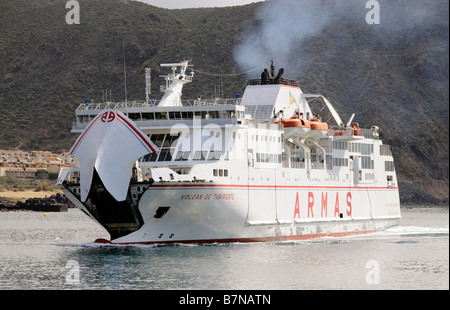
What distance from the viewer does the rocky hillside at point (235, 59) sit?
132m

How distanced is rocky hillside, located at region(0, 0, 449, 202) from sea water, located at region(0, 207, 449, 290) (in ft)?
222

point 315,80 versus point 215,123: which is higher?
point 315,80

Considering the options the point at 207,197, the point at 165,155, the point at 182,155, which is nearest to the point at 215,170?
the point at 207,197

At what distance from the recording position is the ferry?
42.2 meters

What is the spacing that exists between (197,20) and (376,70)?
53348 mm

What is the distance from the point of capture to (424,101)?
113812mm

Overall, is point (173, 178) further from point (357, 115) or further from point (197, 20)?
point (197, 20)

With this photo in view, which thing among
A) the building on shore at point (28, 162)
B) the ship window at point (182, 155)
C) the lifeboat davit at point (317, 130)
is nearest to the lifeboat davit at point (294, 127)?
the lifeboat davit at point (317, 130)

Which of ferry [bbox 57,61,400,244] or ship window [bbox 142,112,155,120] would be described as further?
ship window [bbox 142,112,155,120]

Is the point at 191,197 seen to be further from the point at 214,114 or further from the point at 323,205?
the point at 323,205

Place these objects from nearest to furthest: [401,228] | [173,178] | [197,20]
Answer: [173,178], [401,228], [197,20]

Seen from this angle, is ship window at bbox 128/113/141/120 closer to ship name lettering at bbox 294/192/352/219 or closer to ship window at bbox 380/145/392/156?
ship name lettering at bbox 294/192/352/219

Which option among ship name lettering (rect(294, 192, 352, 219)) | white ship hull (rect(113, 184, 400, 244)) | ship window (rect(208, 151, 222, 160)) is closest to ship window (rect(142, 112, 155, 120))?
ship window (rect(208, 151, 222, 160))

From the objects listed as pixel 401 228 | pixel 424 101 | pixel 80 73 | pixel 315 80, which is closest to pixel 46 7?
pixel 80 73
